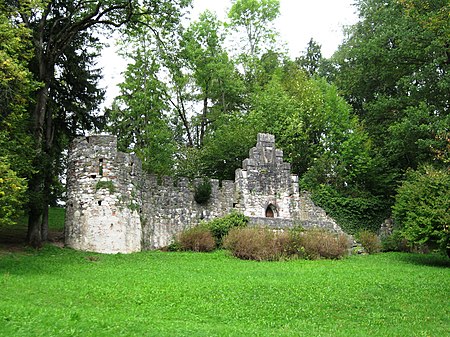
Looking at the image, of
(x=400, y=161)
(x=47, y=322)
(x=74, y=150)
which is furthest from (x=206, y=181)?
(x=47, y=322)

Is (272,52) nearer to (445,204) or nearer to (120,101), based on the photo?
(120,101)

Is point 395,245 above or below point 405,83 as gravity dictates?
below

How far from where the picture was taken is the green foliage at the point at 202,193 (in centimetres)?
2469

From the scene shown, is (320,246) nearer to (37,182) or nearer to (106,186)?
(106,186)

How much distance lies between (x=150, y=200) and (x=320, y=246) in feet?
25.1

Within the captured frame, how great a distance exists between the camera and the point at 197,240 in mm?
21984

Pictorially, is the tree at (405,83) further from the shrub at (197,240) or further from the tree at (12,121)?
the tree at (12,121)

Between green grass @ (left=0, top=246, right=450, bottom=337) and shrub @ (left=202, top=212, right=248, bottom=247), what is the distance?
145 inches

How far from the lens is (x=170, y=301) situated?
12141 millimetres

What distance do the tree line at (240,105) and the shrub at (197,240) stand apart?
5.46m

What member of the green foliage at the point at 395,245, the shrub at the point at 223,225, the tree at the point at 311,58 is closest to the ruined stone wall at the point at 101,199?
the shrub at the point at 223,225

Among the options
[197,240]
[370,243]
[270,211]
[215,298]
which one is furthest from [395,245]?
[215,298]

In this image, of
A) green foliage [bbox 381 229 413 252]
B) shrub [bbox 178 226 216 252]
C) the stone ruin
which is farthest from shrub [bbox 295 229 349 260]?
green foliage [bbox 381 229 413 252]

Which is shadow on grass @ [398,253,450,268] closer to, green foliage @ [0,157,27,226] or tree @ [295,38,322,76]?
green foliage @ [0,157,27,226]
